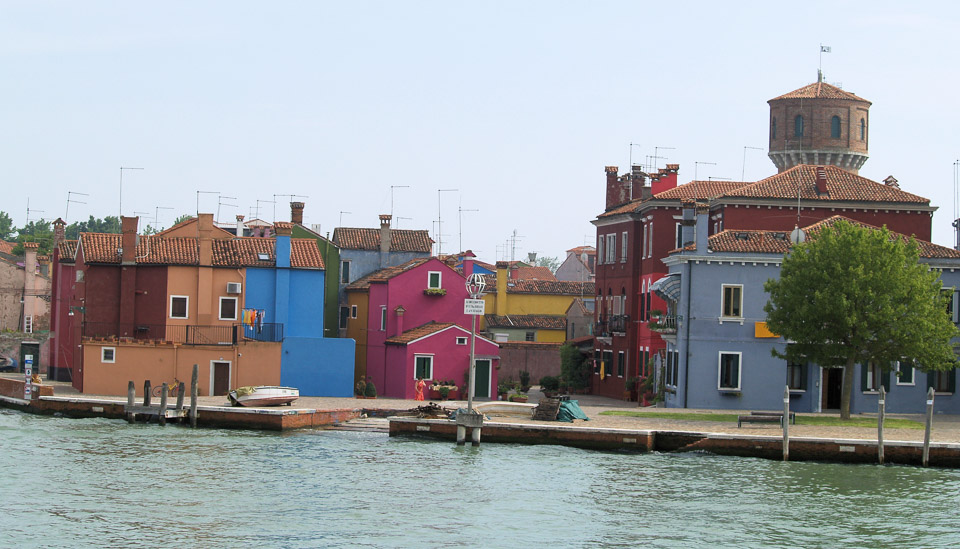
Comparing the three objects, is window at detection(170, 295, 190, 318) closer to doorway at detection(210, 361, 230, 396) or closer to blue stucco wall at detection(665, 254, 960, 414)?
doorway at detection(210, 361, 230, 396)

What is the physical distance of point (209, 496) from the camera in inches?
1201

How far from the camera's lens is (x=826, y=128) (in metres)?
61.0

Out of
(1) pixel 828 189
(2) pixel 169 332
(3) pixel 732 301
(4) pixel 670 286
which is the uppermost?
(1) pixel 828 189

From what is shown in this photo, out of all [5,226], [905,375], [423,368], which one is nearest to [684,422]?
[905,375]

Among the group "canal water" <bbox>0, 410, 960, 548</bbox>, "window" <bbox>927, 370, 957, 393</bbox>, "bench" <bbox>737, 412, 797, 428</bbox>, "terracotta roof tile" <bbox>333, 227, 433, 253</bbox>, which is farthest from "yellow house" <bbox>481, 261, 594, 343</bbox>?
"canal water" <bbox>0, 410, 960, 548</bbox>

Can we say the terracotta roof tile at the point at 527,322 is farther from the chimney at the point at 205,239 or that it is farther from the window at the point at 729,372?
the window at the point at 729,372

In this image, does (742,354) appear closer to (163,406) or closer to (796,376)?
(796,376)

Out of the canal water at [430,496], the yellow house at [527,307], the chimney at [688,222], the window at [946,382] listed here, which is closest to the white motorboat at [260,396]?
the canal water at [430,496]

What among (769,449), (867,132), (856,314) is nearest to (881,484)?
(769,449)

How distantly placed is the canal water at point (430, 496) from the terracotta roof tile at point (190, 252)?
12281mm

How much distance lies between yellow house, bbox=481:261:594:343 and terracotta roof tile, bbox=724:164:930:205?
2158cm

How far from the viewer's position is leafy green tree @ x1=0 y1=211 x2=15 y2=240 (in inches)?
5399

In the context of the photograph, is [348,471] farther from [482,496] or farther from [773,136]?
[773,136]

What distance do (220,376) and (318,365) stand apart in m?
4.05
